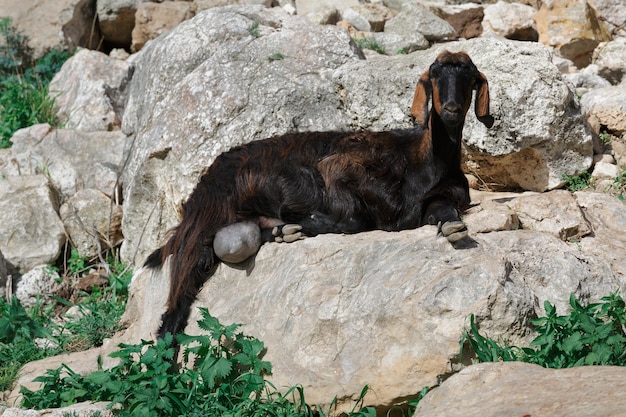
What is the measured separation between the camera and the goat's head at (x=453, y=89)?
546cm

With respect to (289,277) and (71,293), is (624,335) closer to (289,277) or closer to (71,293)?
(289,277)

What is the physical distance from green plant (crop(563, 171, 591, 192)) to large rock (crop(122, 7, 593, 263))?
0.18 ft

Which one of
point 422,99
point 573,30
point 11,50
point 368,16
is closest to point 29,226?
point 11,50

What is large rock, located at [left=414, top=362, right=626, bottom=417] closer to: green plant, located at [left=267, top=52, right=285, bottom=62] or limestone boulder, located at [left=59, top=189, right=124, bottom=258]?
green plant, located at [left=267, top=52, right=285, bottom=62]

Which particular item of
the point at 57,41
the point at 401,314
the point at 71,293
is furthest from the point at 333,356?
the point at 57,41

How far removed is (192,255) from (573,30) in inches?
263

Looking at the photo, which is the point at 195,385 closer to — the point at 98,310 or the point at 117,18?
the point at 98,310

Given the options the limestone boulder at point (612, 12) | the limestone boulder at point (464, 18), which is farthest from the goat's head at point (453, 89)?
the limestone boulder at point (612, 12)

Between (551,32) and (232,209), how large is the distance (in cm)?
628

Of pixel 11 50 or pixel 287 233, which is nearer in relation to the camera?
pixel 287 233

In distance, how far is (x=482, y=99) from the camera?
18.9 ft

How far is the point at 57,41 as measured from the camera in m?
11.6

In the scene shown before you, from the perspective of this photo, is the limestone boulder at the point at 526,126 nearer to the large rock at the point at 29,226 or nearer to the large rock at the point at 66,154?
the large rock at the point at 66,154

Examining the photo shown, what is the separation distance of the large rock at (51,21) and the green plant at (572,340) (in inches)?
349
